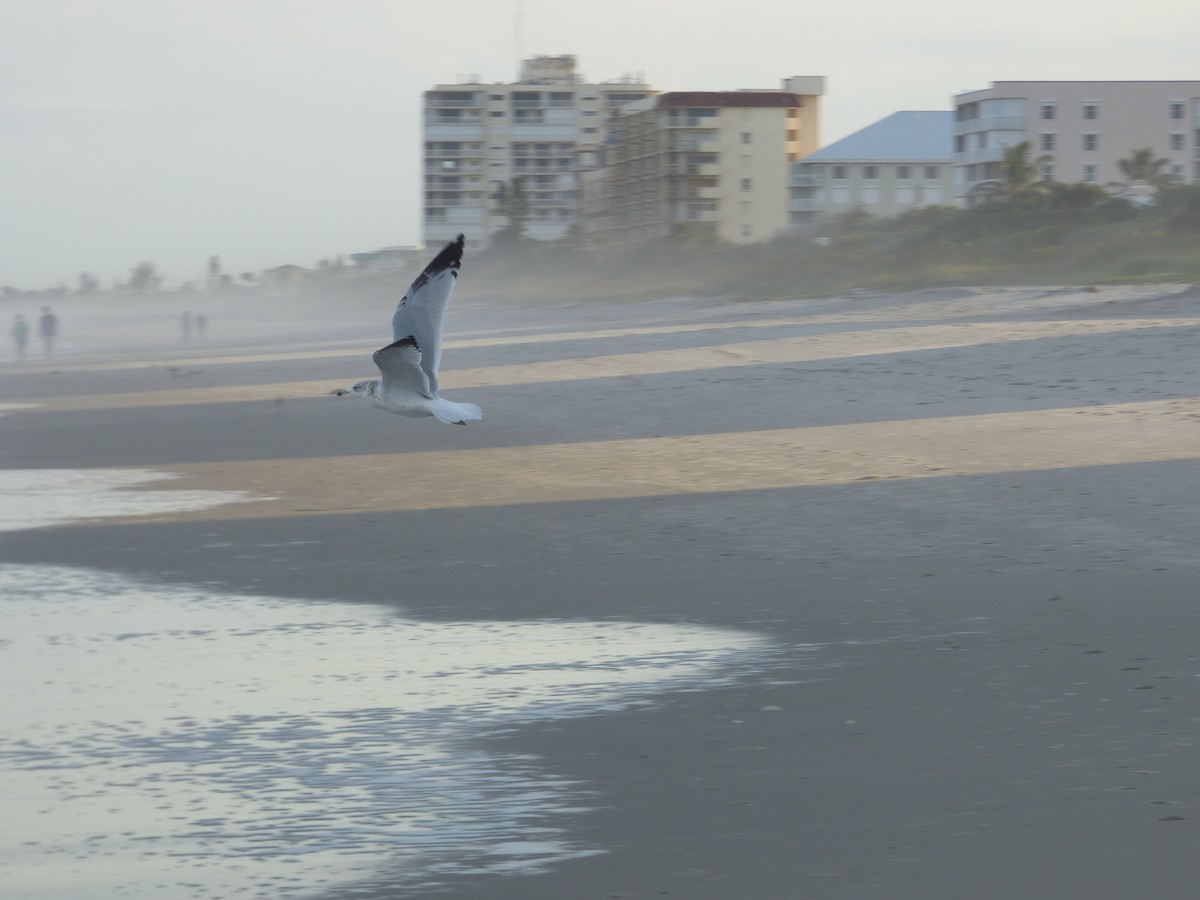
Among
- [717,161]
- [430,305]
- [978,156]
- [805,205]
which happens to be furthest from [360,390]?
[805,205]

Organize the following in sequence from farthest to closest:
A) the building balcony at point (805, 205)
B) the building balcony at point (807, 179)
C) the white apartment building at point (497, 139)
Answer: the white apartment building at point (497, 139) < the building balcony at point (805, 205) < the building balcony at point (807, 179)

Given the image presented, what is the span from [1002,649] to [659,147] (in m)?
113

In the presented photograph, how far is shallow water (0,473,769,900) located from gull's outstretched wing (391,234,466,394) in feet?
7.59

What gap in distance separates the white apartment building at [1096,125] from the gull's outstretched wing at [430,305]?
104 metres

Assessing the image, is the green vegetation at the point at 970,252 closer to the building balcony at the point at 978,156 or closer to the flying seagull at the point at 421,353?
the flying seagull at the point at 421,353

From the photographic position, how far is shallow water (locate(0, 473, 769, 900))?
19.4ft

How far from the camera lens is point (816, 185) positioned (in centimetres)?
12081

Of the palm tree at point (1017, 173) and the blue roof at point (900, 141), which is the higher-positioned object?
the blue roof at point (900, 141)

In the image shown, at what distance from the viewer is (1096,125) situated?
381 ft

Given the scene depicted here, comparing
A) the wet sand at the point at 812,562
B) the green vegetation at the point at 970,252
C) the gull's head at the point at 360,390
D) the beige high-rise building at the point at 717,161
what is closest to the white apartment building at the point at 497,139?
the beige high-rise building at the point at 717,161

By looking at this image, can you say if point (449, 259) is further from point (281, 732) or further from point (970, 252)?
point (970, 252)

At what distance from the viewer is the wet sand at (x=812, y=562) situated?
19.6 feet

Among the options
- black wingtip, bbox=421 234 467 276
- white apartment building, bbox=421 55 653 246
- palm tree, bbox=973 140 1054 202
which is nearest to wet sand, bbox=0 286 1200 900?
black wingtip, bbox=421 234 467 276

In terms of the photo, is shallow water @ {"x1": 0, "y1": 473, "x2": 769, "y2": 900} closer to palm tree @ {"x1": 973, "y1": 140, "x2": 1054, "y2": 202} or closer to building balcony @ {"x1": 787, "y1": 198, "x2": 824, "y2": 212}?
palm tree @ {"x1": 973, "y1": 140, "x2": 1054, "y2": 202}
